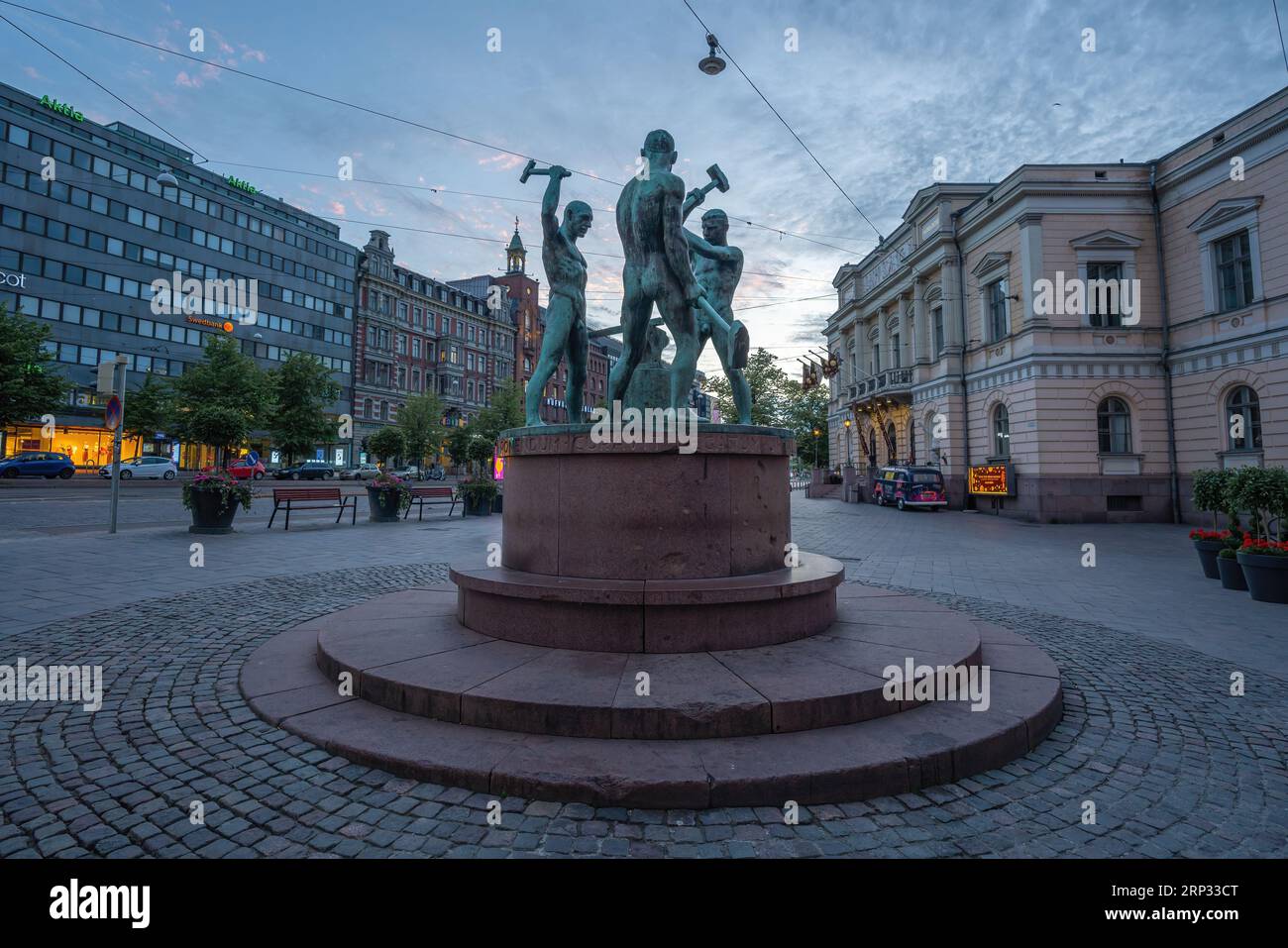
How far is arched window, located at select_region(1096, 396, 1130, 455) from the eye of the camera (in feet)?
75.4

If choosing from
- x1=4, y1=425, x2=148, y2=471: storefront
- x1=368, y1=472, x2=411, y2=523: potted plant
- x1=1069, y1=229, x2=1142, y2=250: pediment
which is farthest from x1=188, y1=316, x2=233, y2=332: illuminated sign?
x1=1069, y1=229, x2=1142, y2=250: pediment

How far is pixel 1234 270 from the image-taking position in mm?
20500

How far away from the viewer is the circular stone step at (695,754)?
285 cm

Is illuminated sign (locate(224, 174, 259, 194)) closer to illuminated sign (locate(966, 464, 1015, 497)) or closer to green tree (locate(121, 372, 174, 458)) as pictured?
green tree (locate(121, 372, 174, 458))

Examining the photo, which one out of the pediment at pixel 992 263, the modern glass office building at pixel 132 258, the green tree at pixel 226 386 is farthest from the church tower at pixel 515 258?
the pediment at pixel 992 263

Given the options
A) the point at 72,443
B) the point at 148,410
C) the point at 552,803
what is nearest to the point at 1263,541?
the point at 552,803

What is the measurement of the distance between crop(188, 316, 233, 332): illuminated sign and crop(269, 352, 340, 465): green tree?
8.53 m

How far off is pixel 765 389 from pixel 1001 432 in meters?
36.4

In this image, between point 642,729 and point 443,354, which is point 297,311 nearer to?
point 443,354

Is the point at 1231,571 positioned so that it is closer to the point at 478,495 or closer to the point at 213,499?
the point at 213,499

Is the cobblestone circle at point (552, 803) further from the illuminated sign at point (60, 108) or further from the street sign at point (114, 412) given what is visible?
the illuminated sign at point (60, 108)

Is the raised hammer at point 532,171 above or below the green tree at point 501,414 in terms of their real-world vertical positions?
below

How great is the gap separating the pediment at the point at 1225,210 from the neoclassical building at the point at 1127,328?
0.04m
